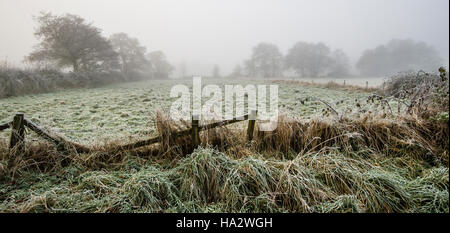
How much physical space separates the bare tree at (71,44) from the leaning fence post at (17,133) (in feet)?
5.05

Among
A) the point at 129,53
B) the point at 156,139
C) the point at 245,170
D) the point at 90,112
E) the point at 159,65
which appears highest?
the point at 129,53

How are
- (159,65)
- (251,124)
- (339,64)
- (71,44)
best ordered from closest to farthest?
(251,124), (71,44), (159,65), (339,64)

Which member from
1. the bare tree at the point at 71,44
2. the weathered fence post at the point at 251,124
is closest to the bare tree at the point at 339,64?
the weathered fence post at the point at 251,124

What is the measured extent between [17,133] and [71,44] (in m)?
2.25

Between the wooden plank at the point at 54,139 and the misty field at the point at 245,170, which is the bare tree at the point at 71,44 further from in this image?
the wooden plank at the point at 54,139

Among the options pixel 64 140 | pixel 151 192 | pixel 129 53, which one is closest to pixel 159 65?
pixel 129 53

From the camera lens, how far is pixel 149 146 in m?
2.81

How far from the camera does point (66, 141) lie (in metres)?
2.58

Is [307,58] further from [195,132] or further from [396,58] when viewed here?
[195,132]

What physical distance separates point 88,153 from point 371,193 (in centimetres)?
395

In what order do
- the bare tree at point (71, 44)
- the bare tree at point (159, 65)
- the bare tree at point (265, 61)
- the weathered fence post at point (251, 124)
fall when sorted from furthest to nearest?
the bare tree at point (265, 61) < the bare tree at point (159, 65) < the bare tree at point (71, 44) < the weathered fence post at point (251, 124)

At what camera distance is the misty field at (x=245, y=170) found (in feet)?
6.31

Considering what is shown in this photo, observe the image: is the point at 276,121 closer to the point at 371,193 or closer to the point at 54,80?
the point at 371,193
